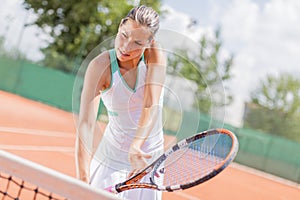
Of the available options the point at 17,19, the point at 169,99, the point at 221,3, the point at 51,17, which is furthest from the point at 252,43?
the point at 169,99

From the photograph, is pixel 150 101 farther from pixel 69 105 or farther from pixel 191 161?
pixel 69 105

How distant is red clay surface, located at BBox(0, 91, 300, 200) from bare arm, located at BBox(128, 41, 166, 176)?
143 centimetres

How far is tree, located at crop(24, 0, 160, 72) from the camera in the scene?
20.6 ft

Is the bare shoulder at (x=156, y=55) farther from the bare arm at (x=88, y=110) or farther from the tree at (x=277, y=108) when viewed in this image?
the tree at (x=277, y=108)

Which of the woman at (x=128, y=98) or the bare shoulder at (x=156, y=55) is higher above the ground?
the bare shoulder at (x=156, y=55)

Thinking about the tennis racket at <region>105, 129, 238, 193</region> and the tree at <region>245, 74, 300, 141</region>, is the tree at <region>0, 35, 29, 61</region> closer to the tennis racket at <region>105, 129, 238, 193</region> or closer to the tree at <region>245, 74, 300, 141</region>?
the tree at <region>245, 74, 300, 141</region>

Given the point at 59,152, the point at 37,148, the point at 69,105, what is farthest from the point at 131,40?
the point at 69,105

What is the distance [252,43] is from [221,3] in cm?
160

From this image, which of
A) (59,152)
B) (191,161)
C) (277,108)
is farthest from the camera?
(277,108)

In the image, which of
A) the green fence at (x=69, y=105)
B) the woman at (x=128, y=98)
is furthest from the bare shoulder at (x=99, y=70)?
the green fence at (x=69, y=105)

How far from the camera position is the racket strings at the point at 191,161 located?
750 millimetres

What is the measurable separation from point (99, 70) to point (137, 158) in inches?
5.7

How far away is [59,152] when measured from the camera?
3.01 meters

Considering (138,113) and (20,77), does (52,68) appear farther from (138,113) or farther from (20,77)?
(138,113)
